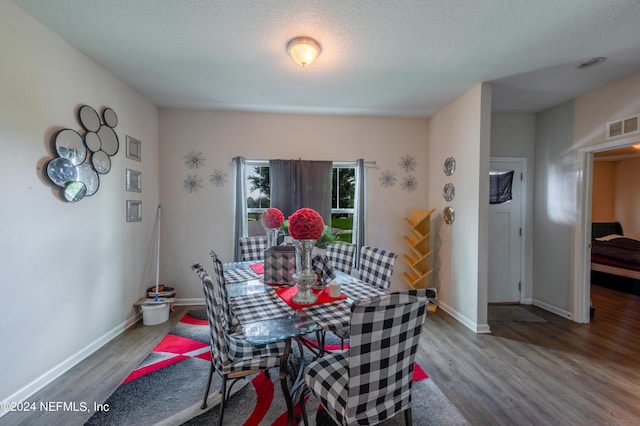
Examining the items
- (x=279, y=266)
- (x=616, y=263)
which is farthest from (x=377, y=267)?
(x=616, y=263)

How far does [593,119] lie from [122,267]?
5.50 metres

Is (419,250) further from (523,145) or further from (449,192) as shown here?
(523,145)

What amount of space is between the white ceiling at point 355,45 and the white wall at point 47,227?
262 millimetres

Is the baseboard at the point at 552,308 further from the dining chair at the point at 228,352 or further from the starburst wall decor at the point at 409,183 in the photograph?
the dining chair at the point at 228,352

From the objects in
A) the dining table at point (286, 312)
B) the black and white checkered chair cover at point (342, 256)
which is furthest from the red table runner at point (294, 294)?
the black and white checkered chair cover at point (342, 256)

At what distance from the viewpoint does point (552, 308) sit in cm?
342

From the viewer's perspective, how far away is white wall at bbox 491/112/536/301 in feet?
12.2

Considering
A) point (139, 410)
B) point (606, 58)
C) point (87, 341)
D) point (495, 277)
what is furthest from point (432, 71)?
point (87, 341)

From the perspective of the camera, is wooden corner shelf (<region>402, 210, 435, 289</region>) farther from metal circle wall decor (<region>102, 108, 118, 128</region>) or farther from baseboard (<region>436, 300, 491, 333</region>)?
metal circle wall decor (<region>102, 108, 118, 128</region>)

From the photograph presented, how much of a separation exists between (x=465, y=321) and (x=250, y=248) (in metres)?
2.62

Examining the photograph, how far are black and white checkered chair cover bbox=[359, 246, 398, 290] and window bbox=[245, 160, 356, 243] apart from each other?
4.42ft

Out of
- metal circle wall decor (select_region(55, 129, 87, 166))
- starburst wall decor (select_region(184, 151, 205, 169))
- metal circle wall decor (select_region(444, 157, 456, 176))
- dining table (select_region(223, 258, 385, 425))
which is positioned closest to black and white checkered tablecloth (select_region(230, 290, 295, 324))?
dining table (select_region(223, 258, 385, 425))

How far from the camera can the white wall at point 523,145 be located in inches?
146

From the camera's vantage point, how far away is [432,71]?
2598 mm
